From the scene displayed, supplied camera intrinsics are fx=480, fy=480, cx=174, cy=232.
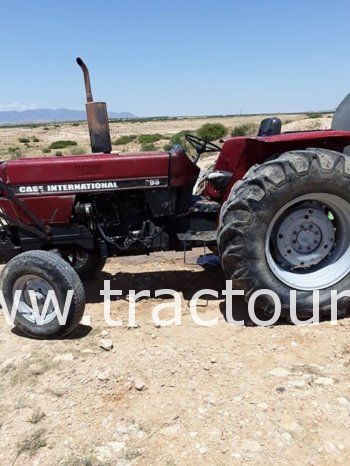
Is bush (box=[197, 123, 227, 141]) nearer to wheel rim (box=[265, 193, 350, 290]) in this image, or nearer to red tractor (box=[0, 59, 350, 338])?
red tractor (box=[0, 59, 350, 338])

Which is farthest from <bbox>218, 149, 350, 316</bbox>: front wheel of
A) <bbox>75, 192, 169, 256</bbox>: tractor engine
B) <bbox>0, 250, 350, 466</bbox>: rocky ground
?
<bbox>75, 192, 169, 256</bbox>: tractor engine

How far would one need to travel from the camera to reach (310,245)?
155 inches

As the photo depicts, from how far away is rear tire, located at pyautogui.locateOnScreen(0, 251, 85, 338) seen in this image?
12.0 feet

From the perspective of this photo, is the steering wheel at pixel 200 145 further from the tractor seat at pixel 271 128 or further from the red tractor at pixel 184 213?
the tractor seat at pixel 271 128

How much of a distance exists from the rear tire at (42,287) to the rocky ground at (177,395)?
0.39 ft

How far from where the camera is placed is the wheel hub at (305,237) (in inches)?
153

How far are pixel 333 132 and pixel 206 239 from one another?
Result: 1.39 metres

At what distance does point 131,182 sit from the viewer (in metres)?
4.24

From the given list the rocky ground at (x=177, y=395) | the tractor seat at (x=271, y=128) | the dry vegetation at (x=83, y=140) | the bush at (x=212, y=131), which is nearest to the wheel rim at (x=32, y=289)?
the rocky ground at (x=177, y=395)

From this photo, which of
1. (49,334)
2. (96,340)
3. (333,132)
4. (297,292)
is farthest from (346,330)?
(49,334)

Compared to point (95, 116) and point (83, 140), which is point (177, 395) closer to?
point (95, 116)

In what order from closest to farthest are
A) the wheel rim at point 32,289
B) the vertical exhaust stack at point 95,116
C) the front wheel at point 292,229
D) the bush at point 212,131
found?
the front wheel at point 292,229, the wheel rim at point 32,289, the vertical exhaust stack at point 95,116, the bush at point 212,131

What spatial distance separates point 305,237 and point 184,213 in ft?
3.64

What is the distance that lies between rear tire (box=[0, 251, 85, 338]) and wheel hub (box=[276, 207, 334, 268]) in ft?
5.52
